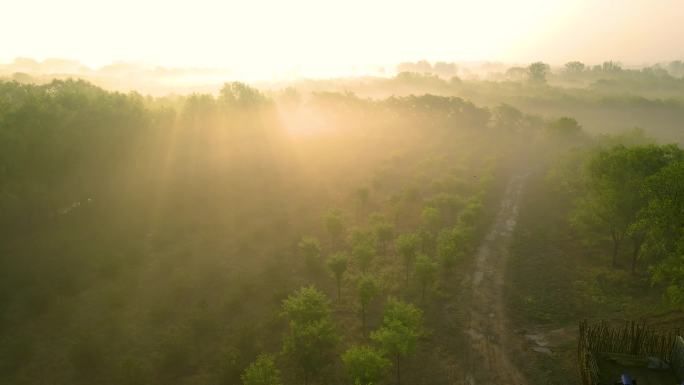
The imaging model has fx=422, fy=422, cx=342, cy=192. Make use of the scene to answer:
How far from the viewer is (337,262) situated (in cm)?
3600

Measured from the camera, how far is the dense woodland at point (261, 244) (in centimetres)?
2927

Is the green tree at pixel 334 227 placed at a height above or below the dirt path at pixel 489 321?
above

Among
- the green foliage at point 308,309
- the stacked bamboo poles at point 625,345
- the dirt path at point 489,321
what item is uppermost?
the green foliage at point 308,309

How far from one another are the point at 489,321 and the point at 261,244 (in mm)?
26004

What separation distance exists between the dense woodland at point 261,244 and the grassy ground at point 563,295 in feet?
0.76

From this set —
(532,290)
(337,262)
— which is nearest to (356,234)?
(337,262)

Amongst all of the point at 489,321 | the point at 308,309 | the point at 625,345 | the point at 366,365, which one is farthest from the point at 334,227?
the point at 625,345

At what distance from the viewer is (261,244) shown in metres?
48.2

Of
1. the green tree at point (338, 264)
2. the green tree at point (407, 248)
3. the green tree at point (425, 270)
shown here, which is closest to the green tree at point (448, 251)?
the green tree at point (407, 248)

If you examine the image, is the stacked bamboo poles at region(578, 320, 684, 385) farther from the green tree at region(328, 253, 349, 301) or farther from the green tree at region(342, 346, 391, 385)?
the green tree at region(328, 253, 349, 301)

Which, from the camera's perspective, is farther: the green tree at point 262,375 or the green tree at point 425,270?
the green tree at point 425,270

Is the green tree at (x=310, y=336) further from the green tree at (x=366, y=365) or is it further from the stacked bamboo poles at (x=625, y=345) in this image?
the stacked bamboo poles at (x=625, y=345)

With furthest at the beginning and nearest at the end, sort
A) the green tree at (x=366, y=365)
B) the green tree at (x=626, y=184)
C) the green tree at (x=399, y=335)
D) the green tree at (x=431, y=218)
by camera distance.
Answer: the green tree at (x=431, y=218) < the green tree at (x=626, y=184) < the green tree at (x=399, y=335) < the green tree at (x=366, y=365)

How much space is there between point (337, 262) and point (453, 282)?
11.6m
